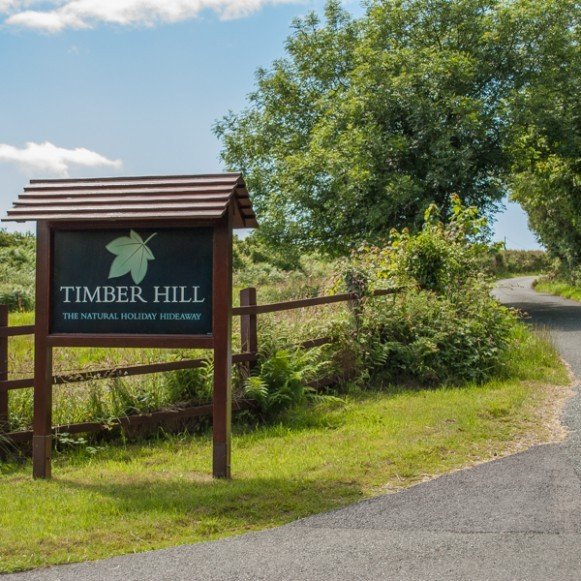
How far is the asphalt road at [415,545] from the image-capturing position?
4762mm

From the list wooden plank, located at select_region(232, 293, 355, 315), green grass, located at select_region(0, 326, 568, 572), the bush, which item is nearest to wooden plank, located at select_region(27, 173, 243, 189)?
wooden plank, located at select_region(232, 293, 355, 315)

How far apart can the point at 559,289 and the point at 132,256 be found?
34655 millimetres

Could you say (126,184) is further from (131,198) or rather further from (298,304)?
(298,304)

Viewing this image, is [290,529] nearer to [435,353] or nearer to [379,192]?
[435,353]

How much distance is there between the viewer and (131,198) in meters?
7.49

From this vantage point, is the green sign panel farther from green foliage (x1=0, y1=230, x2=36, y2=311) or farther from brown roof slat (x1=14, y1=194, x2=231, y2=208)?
green foliage (x1=0, y1=230, x2=36, y2=311)

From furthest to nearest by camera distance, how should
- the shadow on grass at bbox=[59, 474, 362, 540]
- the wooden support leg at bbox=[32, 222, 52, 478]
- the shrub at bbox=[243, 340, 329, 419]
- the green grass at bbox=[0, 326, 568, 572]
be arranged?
the shrub at bbox=[243, 340, 329, 419] → the wooden support leg at bbox=[32, 222, 52, 478] → the shadow on grass at bbox=[59, 474, 362, 540] → the green grass at bbox=[0, 326, 568, 572]

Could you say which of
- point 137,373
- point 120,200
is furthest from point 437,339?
A: point 120,200

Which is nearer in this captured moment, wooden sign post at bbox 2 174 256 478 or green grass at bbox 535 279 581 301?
wooden sign post at bbox 2 174 256 478

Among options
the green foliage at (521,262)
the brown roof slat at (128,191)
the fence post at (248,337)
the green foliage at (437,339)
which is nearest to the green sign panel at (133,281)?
the brown roof slat at (128,191)

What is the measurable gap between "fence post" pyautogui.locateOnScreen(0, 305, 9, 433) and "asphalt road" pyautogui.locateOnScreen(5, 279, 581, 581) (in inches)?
160

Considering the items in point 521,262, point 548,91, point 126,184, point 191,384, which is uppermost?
point 548,91

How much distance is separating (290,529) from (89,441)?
13.4ft

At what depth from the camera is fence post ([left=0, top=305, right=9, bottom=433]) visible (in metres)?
8.69
